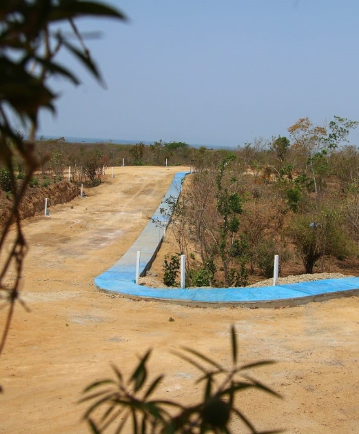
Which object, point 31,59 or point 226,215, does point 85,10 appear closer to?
point 31,59

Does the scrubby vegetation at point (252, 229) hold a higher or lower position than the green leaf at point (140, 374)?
lower

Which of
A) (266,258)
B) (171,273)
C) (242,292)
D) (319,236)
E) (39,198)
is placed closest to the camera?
(242,292)

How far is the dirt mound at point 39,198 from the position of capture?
65.6ft

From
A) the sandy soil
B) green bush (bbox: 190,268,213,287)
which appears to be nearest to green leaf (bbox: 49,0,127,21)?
the sandy soil

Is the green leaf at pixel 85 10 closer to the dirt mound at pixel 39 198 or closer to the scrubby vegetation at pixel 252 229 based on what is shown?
the scrubby vegetation at pixel 252 229

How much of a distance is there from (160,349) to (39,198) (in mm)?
16671

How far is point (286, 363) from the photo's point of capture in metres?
7.70

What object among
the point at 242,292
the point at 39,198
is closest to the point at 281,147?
the point at 39,198

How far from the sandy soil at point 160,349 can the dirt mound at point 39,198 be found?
19.7 ft

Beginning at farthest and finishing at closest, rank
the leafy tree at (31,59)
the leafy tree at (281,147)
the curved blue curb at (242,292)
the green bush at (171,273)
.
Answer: the leafy tree at (281,147) → the green bush at (171,273) → the curved blue curb at (242,292) → the leafy tree at (31,59)

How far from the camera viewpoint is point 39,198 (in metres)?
23.8

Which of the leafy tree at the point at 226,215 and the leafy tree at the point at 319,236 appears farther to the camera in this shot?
the leafy tree at the point at 319,236

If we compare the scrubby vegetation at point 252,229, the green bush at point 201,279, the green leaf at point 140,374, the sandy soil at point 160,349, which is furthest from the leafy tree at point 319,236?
the green leaf at point 140,374

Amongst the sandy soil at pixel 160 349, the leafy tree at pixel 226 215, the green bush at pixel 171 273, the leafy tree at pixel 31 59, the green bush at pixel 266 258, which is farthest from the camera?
the green bush at pixel 266 258
